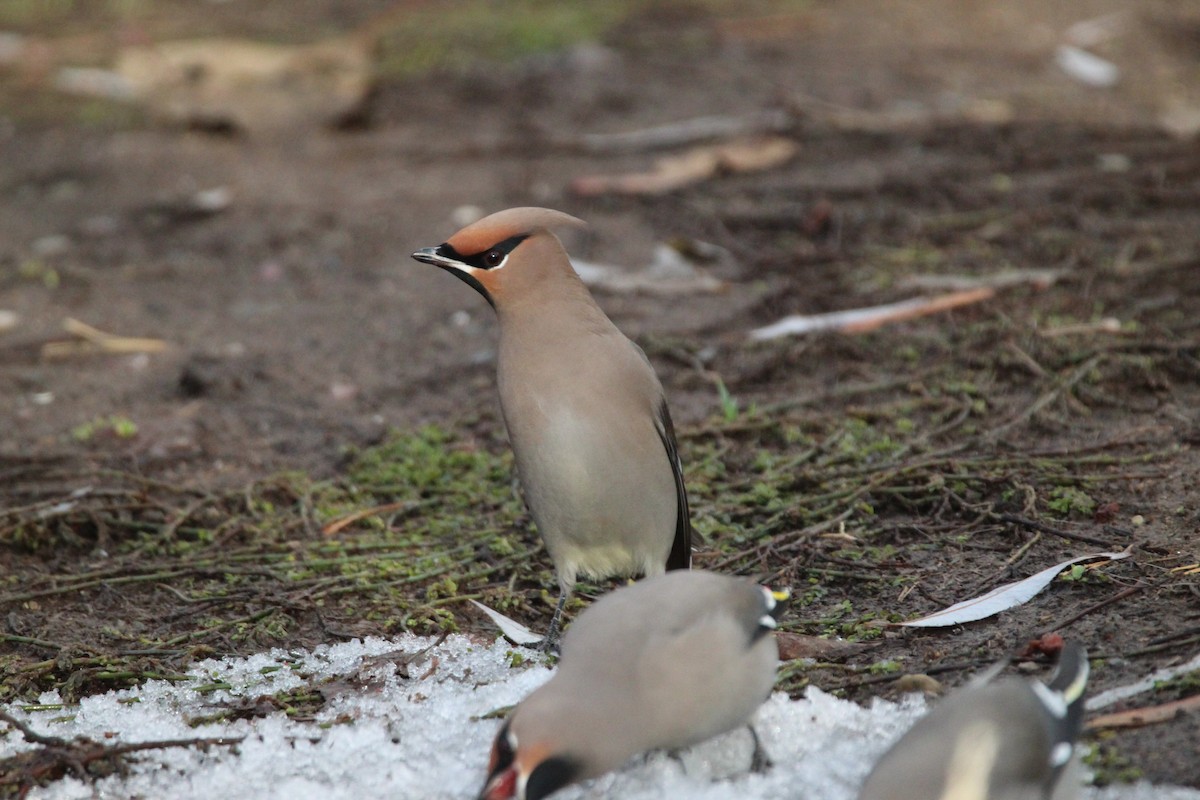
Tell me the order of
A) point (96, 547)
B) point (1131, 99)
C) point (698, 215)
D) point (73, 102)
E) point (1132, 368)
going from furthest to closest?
point (73, 102) < point (1131, 99) < point (698, 215) < point (1132, 368) < point (96, 547)

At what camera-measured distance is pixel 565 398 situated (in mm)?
3512

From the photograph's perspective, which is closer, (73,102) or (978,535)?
(978,535)

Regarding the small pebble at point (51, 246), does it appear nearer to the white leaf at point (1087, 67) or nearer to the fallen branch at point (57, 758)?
the fallen branch at point (57, 758)

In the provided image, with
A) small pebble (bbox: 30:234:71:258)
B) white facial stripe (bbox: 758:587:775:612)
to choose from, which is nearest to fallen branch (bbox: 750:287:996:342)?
white facial stripe (bbox: 758:587:775:612)

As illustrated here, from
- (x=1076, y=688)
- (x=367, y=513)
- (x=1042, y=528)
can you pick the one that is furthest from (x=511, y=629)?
(x=1076, y=688)

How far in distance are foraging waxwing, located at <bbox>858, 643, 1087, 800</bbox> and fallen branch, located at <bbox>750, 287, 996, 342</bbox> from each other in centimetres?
300

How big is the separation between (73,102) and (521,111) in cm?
282

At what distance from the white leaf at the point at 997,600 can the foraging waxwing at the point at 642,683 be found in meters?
0.67

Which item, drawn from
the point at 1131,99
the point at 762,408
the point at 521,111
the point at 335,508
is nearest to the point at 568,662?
the point at 335,508

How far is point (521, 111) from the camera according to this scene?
853cm

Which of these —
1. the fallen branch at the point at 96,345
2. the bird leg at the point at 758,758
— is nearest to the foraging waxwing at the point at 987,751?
the bird leg at the point at 758,758

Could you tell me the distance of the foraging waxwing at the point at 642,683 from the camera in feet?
8.42

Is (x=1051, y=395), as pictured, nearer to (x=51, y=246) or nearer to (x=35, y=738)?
(x=35, y=738)

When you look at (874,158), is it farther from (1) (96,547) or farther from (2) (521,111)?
(1) (96,547)
